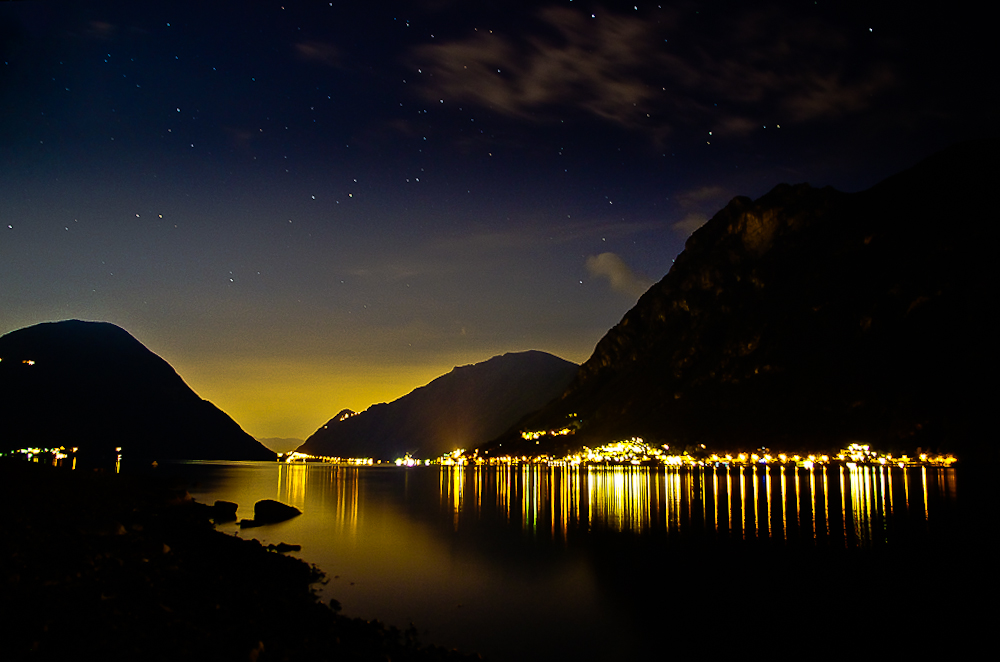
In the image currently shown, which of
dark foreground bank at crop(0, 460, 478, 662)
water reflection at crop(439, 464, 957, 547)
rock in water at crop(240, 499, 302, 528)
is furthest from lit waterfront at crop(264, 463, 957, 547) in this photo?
dark foreground bank at crop(0, 460, 478, 662)

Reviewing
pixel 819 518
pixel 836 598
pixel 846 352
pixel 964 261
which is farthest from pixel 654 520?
pixel 964 261

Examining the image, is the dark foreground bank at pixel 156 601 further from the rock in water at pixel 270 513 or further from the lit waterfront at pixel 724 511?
the lit waterfront at pixel 724 511

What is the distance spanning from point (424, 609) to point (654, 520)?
2680 centimetres

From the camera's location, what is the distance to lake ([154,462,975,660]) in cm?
1730

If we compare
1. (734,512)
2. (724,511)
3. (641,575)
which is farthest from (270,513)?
(734,512)

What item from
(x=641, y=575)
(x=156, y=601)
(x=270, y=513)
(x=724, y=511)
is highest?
(x=156, y=601)

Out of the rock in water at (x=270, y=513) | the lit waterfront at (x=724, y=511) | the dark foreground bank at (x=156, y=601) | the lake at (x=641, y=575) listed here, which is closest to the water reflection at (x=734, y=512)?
the lit waterfront at (x=724, y=511)

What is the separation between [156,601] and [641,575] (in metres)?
17.2

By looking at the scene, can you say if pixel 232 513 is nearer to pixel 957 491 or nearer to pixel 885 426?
pixel 957 491

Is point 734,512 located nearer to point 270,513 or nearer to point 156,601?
point 270,513

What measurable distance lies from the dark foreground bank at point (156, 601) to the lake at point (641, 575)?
2.55 metres

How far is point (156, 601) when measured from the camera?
13477 millimetres

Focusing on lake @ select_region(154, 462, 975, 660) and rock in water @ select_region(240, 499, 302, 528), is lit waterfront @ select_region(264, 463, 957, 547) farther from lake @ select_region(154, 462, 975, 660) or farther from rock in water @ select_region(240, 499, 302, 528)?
rock in water @ select_region(240, 499, 302, 528)

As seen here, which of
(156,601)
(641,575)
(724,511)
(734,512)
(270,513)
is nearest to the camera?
(156,601)
